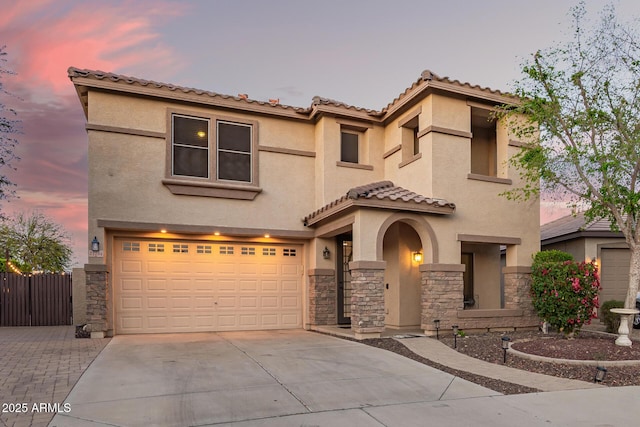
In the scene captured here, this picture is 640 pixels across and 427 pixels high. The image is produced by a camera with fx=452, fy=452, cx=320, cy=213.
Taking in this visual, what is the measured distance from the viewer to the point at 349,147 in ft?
45.3

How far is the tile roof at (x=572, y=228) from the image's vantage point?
15195mm

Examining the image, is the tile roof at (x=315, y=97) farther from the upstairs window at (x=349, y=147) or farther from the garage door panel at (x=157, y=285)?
the garage door panel at (x=157, y=285)

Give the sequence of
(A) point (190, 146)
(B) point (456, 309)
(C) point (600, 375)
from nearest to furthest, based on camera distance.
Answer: (C) point (600, 375)
(B) point (456, 309)
(A) point (190, 146)

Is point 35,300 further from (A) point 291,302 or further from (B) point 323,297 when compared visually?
(B) point 323,297

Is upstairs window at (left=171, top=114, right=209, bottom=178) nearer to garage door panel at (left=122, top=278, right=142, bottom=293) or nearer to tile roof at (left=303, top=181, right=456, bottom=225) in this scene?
garage door panel at (left=122, top=278, right=142, bottom=293)

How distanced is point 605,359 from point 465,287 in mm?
5521

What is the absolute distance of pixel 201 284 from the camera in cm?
1241

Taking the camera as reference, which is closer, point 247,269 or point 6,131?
point 6,131

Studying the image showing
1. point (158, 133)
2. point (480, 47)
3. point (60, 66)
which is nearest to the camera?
point (158, 133)

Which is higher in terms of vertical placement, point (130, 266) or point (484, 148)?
point (484, 148)

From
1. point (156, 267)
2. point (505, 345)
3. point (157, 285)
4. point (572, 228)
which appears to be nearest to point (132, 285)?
point (157, 285)

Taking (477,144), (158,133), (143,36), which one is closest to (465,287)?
(477,144)

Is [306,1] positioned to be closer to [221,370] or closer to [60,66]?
[60,66]

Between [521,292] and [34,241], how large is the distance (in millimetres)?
26704
